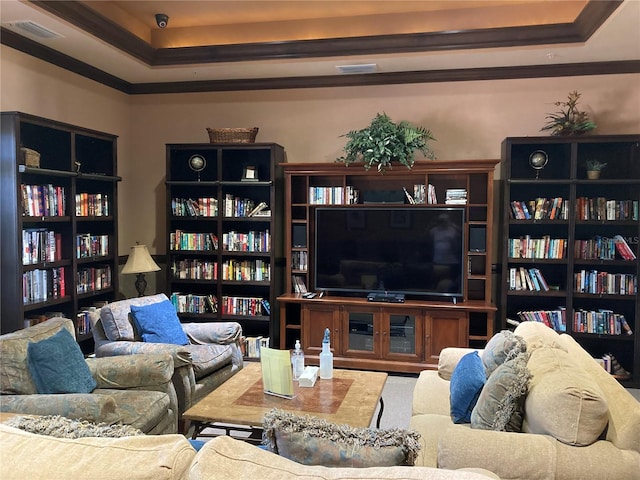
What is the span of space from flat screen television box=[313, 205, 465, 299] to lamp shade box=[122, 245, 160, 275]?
5.23 feet

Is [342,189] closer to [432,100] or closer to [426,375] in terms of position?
[432,100]

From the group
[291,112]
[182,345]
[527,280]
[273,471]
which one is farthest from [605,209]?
[273,471]

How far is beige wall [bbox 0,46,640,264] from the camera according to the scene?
465 cm

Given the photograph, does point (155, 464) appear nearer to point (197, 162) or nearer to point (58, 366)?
point (58, 366)

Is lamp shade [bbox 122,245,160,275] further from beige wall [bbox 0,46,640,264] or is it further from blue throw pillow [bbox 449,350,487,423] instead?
blue throw pillow [bbox 449,350,487,423]

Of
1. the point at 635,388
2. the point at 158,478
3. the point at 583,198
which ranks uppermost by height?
the point at 583,198

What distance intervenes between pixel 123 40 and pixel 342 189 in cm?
236

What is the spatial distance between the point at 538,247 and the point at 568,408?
9.83 feet

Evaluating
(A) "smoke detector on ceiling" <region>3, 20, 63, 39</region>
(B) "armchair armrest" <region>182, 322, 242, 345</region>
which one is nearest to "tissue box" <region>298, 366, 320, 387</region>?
(B) "armchair armrest" <region>182, 322, 242, 345</region>

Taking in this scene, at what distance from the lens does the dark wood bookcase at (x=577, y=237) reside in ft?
14.5

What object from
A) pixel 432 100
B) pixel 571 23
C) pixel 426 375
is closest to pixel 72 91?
pixel 432 100

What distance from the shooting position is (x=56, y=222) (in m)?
4.25

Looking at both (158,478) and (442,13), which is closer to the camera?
(158,478)

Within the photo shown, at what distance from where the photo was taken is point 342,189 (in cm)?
494
